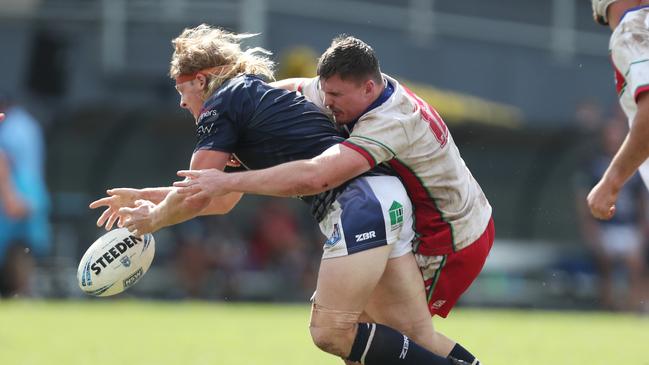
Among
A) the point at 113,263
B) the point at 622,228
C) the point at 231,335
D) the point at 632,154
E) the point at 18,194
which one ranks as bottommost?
the point at 622,228

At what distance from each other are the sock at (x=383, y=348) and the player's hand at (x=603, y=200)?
1.14 meters

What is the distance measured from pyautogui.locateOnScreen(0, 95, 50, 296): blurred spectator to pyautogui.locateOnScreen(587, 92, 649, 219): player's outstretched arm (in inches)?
336

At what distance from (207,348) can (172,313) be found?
378 centimetres

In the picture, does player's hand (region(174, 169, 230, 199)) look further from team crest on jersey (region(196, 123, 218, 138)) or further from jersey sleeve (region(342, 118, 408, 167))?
jersey sleeve (region(342, 118, 408, 167))

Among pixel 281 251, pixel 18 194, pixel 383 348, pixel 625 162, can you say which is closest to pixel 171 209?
pixel 383 348

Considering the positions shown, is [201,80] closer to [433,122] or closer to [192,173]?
[192,173]

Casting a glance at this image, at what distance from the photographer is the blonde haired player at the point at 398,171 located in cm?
620

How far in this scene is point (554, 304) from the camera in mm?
18125

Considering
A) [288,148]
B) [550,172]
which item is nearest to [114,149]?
[550,172]

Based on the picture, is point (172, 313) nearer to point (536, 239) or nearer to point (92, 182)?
point (92, 182)

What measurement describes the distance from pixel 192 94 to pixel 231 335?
16.3 ft

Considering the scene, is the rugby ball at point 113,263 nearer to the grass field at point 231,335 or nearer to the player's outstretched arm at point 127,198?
the player's outstretched arm at point 127,198

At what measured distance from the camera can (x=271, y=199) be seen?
1802 cm

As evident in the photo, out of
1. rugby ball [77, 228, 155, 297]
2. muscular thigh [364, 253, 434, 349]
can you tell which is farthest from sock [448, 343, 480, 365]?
rugby ball [77, 228, 155, 297]
